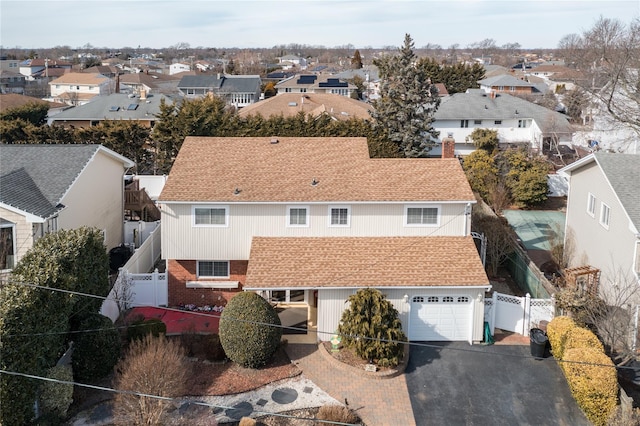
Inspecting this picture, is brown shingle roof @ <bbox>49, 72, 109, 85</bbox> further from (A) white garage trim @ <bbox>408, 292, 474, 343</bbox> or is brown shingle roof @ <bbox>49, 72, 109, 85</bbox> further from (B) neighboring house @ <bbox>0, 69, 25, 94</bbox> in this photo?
(A) white garage trim @ <bbox>408, 292, 474, 343</bbox>

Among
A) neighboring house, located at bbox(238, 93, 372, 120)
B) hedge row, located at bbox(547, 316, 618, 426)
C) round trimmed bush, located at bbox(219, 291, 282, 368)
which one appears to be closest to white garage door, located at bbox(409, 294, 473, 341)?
hedge row, located at bbox(547, 316, 618, 426)

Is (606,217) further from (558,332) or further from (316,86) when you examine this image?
(316,86)

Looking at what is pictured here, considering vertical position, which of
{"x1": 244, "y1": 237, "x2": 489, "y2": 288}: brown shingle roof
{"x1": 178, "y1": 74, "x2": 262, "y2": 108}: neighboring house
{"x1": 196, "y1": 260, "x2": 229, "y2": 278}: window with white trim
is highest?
{"x1": 178, "y1": 74, "x2": 262, "y2": 108}: neighboring house

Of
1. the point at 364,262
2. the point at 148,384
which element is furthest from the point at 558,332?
the point at 148,384

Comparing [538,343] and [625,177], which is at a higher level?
[625,177]

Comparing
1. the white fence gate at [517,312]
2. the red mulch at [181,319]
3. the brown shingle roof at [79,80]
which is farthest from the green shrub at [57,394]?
the brown shingle roof at [79,80]

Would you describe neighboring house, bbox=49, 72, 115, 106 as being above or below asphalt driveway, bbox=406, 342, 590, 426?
above
